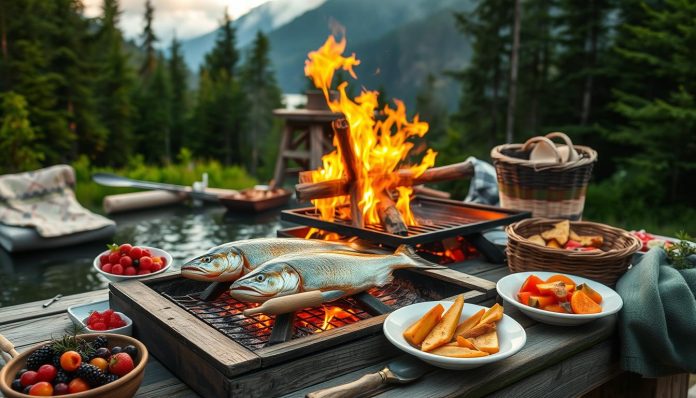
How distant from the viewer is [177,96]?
33.2m

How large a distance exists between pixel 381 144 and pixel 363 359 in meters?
1.84

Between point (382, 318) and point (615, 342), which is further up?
point (382, 318)

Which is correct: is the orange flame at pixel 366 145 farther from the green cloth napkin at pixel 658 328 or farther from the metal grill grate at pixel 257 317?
the green cloth napkin at pixel 658 328

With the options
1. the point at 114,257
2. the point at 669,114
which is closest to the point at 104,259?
the point at 114,257

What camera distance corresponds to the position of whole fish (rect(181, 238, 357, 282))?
89.7 inches

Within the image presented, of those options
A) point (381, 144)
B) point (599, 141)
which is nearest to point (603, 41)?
point (599, 141)

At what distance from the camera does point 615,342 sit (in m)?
2.51

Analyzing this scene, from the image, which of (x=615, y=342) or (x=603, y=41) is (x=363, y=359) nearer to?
(x=615, y=342)

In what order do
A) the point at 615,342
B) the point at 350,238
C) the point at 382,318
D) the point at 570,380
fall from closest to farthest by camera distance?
1. the point at 382,318
2. the point at 570,380
3. the point at 615,342
4. the point at 350,238

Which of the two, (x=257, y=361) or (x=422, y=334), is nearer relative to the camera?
(x=257, y=361)

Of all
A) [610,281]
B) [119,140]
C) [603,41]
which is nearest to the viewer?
[610,281]

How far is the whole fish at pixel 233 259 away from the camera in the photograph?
2279 mm

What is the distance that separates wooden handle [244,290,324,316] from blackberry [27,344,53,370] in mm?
594

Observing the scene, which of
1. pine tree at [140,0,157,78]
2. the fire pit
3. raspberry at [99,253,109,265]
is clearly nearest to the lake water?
raspberry at [99,253,109,265]
